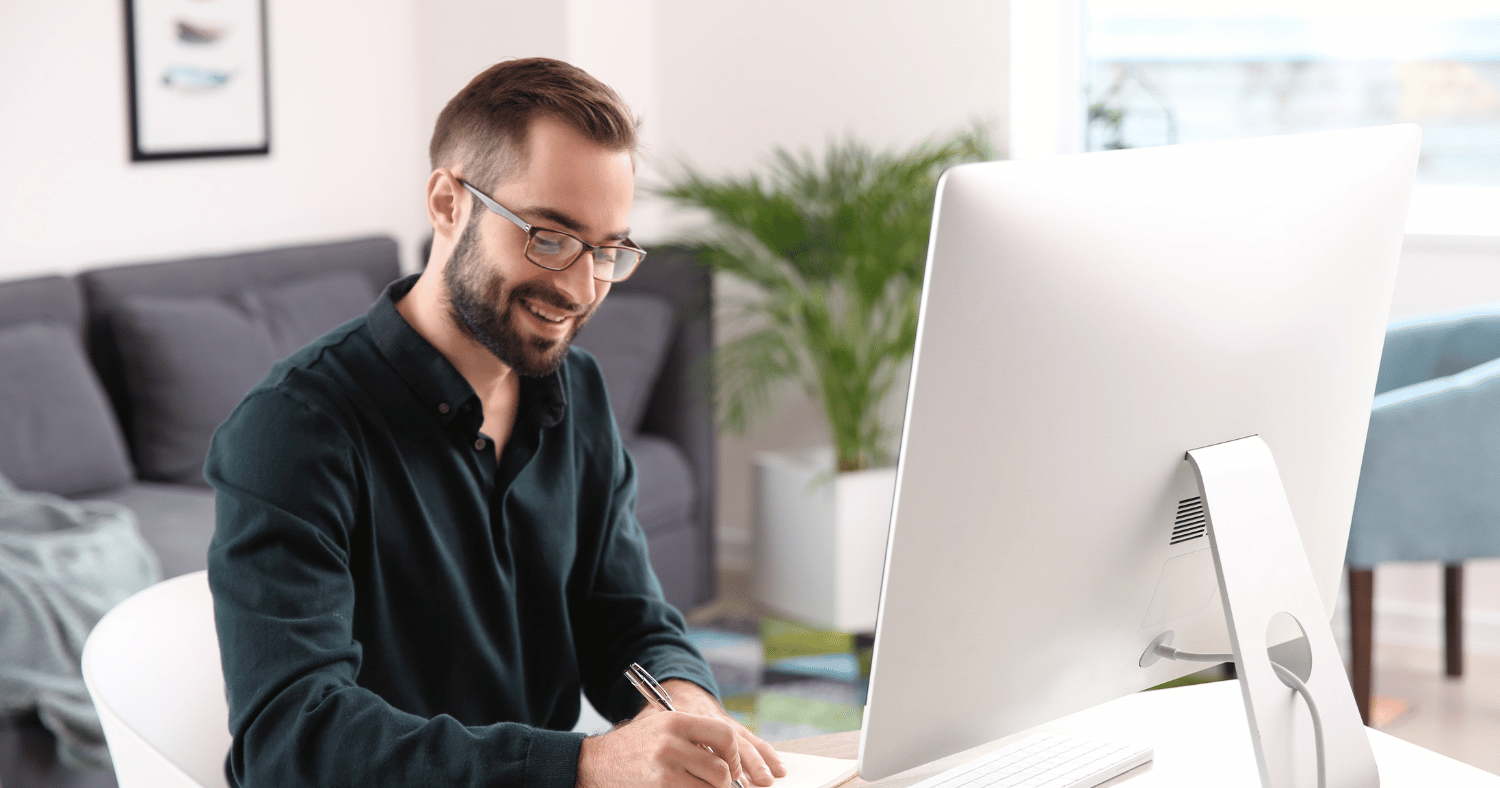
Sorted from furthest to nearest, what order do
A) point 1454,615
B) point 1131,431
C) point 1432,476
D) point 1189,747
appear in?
point 1454,615 → point 1432,476 → point 1189,747 → point 1131,431

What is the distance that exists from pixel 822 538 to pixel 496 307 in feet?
7.76

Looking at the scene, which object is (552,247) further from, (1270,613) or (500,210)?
(1270,613)

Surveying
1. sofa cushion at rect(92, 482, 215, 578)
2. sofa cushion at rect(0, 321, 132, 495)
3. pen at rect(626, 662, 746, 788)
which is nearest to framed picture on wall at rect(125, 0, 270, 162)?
sofa cushion at rect(0, 321, 132, 495)

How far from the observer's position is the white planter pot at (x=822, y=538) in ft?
11.3

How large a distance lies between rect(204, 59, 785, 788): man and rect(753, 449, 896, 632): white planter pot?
6.74 feet

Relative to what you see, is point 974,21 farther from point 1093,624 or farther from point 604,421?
point 1093,624

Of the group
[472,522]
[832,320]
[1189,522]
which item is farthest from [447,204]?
[832,320]

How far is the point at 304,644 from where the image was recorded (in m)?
1.02

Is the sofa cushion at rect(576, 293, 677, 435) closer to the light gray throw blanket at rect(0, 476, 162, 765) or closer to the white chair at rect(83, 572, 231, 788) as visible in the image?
the light gray throw blanket at rect(0, 476, 162, 765)

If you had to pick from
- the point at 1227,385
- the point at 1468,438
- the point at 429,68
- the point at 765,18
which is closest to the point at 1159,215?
the point at 1227,385

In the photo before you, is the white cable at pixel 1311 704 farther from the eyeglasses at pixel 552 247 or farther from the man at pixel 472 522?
the eyeglasses at pixel 552 247

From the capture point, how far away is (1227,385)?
3.06ft

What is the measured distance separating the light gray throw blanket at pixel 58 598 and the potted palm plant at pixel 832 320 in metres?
1.62

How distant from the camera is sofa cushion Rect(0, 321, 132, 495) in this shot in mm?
2670
